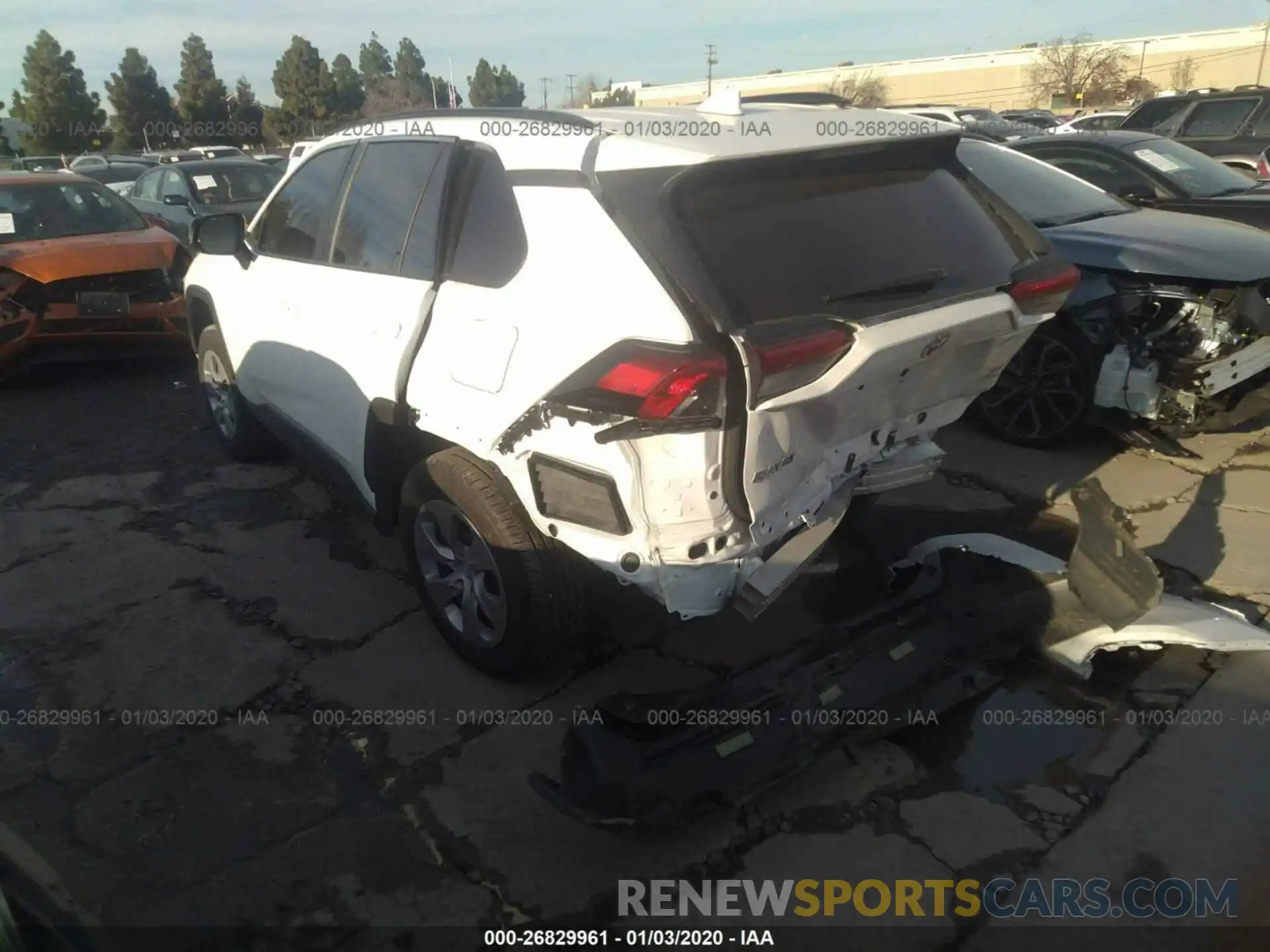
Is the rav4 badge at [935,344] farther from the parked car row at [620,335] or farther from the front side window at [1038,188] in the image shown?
the front side window at [1038,188]

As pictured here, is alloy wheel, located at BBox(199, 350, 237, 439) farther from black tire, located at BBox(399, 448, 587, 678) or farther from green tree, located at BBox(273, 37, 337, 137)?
green tree, located at BBox(273, 37, 337, 137)

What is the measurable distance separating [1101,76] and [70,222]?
66281 mm

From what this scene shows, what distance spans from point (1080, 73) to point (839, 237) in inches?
2782

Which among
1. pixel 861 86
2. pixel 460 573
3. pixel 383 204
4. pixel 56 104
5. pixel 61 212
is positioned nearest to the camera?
pixel 460 573

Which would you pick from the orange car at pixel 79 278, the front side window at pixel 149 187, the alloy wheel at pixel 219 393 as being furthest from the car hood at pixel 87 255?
the front side window at pixel 149 187

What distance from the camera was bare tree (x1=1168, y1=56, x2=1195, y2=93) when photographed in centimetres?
6281

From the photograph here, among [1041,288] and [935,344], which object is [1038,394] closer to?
[1041,288]

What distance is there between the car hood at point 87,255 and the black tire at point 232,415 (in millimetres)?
2126

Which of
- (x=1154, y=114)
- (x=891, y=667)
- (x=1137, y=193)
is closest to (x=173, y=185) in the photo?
(x=1137, y=193)

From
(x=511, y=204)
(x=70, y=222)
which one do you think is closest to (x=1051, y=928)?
(x=511, y=204)

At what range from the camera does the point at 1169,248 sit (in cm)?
479

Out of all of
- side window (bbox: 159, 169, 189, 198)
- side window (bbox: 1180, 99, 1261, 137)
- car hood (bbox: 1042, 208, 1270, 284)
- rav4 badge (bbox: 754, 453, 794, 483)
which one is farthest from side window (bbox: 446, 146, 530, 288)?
side window (bbox: 1180, 99, 1261, 137)

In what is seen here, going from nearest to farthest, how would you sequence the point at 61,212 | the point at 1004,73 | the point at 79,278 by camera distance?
the point at 79,278, the point at 61,212, the point at 1004,73

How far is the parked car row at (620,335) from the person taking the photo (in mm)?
2369
